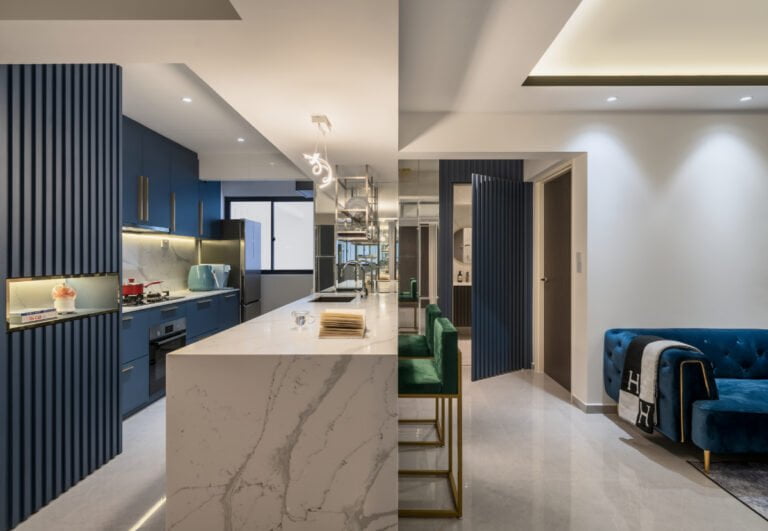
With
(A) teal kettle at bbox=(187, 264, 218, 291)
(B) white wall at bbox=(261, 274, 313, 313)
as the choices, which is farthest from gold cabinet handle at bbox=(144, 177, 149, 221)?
(B) white wall at bbox=(261, 274, 313, 313)

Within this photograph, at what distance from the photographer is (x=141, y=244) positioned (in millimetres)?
4457

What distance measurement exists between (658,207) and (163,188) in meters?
4.75

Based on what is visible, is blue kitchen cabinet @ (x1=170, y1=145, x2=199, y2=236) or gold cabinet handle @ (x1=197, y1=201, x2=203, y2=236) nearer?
blue kitchen cabinet @ (x1=170, y1=145, x2=199, y2=236)

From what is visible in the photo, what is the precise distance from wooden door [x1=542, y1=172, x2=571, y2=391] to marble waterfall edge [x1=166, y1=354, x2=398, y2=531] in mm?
3029

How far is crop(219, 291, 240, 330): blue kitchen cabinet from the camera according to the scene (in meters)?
4.96

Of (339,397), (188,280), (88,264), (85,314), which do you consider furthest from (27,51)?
(188,280)

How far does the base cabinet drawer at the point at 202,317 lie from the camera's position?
426 cm

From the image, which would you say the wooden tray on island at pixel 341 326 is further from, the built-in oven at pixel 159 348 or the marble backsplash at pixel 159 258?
the marble backsplash at pixel 159 258

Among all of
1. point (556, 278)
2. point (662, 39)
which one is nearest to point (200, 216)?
point (556, 278)

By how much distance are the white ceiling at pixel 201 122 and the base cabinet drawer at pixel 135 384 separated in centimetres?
218

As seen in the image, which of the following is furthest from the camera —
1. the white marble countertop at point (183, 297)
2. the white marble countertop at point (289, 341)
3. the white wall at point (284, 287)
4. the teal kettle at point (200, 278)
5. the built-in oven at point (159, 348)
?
the white wall at point (284, 287)

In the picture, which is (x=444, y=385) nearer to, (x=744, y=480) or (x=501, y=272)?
(x=744, y=480)

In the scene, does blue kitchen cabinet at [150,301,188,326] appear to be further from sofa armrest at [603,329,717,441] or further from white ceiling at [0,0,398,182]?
sofa armrest at [603,329,717,441]

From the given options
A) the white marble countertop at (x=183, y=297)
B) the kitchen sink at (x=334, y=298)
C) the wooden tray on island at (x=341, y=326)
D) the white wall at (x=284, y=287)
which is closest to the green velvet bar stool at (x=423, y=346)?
the kitchen sink at (x=334, y=298)
